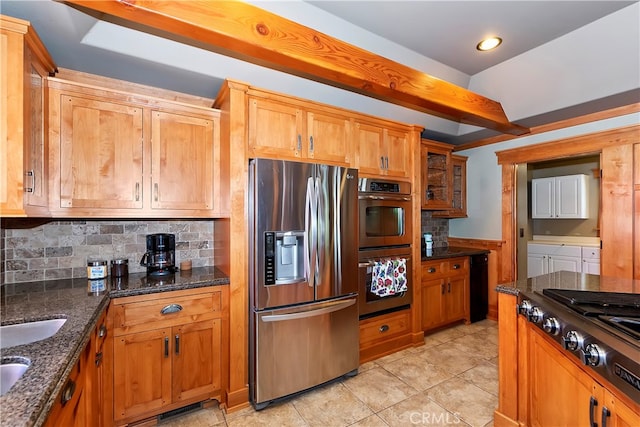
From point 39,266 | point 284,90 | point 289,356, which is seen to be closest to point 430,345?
point 289,356

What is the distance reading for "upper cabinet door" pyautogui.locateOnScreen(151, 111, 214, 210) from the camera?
209cm

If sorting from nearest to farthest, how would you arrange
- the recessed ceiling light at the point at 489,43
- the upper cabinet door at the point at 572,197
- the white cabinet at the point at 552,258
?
the recessed ceiling light at the point at 489,43 < the white cabinet at the point at 552,258 < the upper cabinet door at the point at 572,197

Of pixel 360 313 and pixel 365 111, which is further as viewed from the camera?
pixel 365 111

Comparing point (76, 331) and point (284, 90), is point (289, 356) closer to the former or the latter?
point (76, 331)

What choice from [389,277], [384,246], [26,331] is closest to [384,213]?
[384,246]

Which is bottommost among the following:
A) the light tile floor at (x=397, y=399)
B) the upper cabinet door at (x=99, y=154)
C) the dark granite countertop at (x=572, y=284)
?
the light tile floor at (x=397, y=399)

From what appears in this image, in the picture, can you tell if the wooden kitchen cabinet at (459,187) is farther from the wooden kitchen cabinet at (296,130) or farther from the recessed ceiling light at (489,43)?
the wooden kitchen cabinet at (296,130)

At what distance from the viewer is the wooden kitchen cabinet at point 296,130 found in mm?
2201

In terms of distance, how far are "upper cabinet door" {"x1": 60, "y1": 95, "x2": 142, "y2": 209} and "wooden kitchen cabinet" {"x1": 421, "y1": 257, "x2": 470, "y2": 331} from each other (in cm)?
288

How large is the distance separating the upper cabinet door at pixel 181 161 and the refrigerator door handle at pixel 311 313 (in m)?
0.98

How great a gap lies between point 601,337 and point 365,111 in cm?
254

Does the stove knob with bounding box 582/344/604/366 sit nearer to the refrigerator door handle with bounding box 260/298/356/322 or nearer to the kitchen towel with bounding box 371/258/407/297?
the refrigerator door handle with bounding box 260/298/356/322

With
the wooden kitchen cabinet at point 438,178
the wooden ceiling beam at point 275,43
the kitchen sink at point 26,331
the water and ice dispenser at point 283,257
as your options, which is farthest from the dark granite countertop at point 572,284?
the kitchen sink at point 26,331

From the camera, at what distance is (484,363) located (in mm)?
2678
